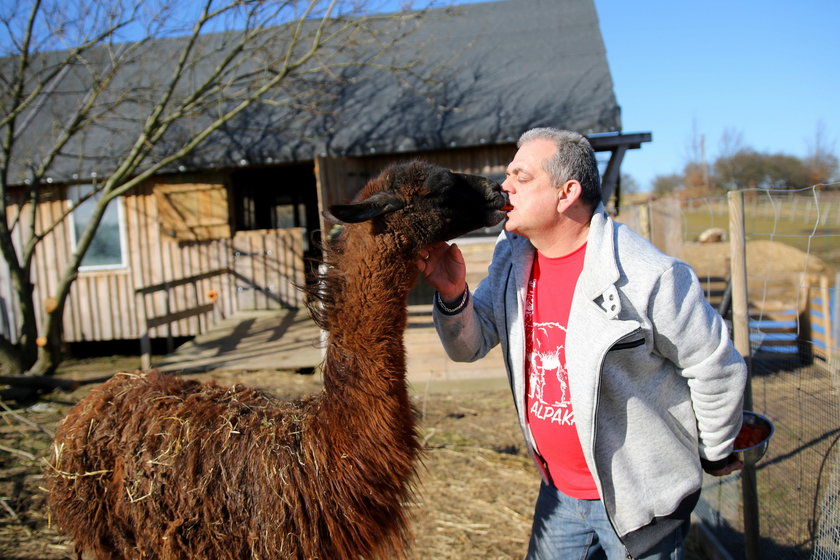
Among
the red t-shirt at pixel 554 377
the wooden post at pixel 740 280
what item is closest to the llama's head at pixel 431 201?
the red t-shirt at pixel 554 377

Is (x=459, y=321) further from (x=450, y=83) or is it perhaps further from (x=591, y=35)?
(x=591, y=35)

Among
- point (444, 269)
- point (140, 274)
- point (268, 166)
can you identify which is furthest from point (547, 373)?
point (140, 274)

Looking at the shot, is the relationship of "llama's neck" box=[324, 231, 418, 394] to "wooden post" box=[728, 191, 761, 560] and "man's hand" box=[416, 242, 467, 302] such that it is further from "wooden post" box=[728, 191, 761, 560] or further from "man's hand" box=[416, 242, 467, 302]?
"wooden post" box=[728, 191, 761, 560]

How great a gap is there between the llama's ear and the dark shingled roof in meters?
7.55

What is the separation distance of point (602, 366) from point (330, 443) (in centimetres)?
115

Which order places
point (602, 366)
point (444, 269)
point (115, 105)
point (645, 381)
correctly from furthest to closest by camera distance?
point (115, 105) → point (444, 269) → point (645, 381) → point (602, 366)

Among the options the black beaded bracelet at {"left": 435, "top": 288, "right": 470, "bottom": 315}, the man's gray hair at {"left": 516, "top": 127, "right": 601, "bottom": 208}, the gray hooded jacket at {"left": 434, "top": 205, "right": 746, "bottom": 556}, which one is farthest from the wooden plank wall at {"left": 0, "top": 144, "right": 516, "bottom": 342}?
the gray hooded jacket at {"left": 434, "top": 205, "right": 746, "bottom": 556}

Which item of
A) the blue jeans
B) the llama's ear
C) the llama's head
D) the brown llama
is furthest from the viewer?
the llama's head

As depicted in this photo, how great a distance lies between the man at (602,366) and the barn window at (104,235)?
10660mm

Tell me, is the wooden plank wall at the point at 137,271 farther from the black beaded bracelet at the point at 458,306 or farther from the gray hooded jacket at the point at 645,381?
the gray hooded jacket at the point at 645,381

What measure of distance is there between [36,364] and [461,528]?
788cm

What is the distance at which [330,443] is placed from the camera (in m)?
2.48

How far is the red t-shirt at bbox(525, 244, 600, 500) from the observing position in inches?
88.8

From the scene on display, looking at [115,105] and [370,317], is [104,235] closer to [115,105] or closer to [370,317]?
[115,105]
